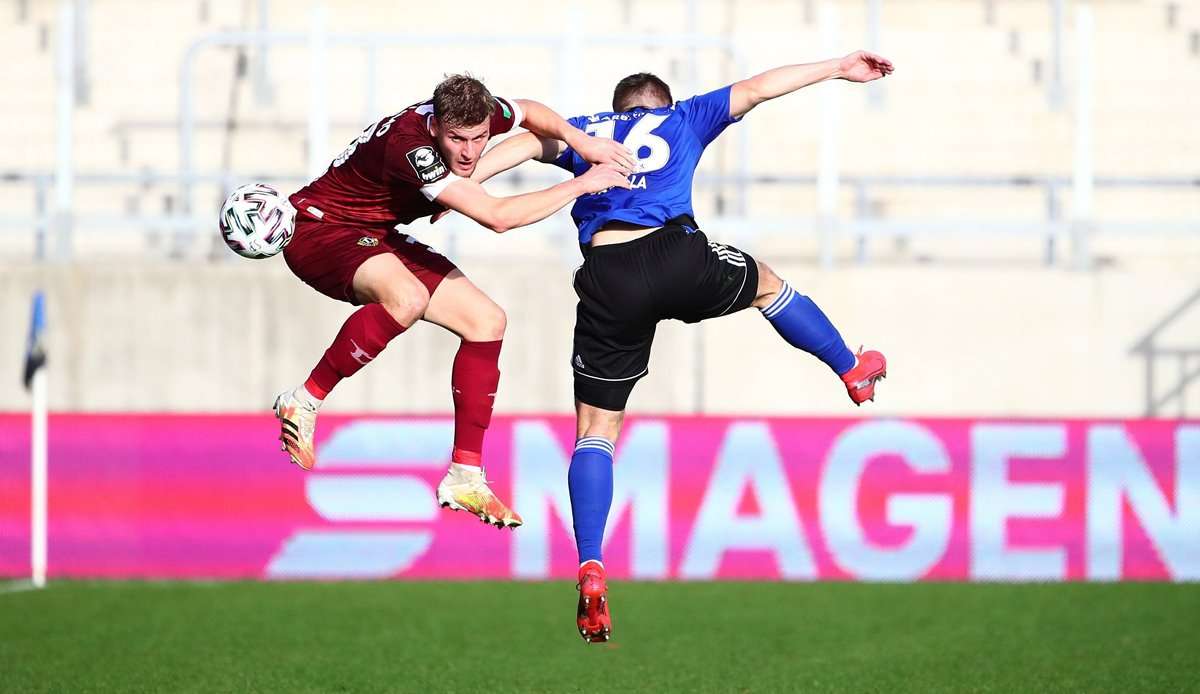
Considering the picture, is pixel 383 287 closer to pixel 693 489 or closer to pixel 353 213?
pixel 353 213

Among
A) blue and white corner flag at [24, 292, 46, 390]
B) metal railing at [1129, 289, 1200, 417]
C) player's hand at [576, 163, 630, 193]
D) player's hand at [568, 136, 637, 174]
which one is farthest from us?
metal railing at [1129, 289, 1200, 417]

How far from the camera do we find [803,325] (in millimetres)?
7547

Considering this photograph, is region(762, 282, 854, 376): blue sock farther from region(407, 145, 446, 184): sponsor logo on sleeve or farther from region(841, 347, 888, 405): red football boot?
region(407, 145, 446, 184): sponsor logo on sleeve

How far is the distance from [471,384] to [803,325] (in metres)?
1.47

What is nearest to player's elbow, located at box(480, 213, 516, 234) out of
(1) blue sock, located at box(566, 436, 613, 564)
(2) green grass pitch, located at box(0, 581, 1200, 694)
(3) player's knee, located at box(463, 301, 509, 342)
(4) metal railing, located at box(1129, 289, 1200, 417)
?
(3) player's knee, located at box(463, 301, 509, 342)

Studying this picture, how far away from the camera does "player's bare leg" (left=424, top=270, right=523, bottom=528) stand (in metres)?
7.39

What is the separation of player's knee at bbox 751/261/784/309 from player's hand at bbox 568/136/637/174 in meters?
0.92

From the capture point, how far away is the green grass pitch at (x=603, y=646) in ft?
28.8

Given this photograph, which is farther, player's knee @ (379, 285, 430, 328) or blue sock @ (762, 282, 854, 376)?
blue sock @ (762, 282, 854, 376)

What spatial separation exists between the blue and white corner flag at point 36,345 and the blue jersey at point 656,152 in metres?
6.21

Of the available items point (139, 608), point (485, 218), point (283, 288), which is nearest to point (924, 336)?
point (283, 288)

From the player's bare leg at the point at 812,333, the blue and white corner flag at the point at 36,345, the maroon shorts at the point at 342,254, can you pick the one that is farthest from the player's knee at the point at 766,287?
the blue and white corner flag at the point at 36,345

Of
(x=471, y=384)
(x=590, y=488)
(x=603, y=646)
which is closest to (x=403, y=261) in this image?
(x=471, y=384)

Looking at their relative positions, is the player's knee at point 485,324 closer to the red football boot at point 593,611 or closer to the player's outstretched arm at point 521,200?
the player's outstretched arm at point 521,200
